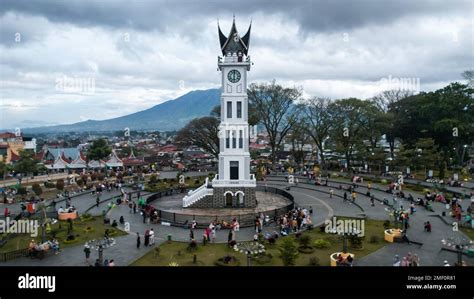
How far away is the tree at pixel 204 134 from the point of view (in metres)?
71.0

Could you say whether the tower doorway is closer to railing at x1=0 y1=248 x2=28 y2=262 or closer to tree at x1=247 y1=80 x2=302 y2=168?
railing at x1=0 y1=248 x2=28 y2=262

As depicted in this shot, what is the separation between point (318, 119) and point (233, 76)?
3019cm

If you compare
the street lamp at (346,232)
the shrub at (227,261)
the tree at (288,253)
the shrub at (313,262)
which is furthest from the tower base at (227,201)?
the tree at (288,253)

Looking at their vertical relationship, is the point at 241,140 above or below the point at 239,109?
below

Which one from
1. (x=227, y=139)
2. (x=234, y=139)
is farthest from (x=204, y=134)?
(x=234, y=139)

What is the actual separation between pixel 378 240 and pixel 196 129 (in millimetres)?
50113

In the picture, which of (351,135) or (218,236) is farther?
(351,135)

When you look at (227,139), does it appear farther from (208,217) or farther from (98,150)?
(98,150)

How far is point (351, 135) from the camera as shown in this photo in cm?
6103

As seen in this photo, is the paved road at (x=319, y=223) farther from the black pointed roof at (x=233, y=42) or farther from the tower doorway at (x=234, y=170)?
the black pointed roof at (x=233, y=42)

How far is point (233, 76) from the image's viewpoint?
3888 cm
